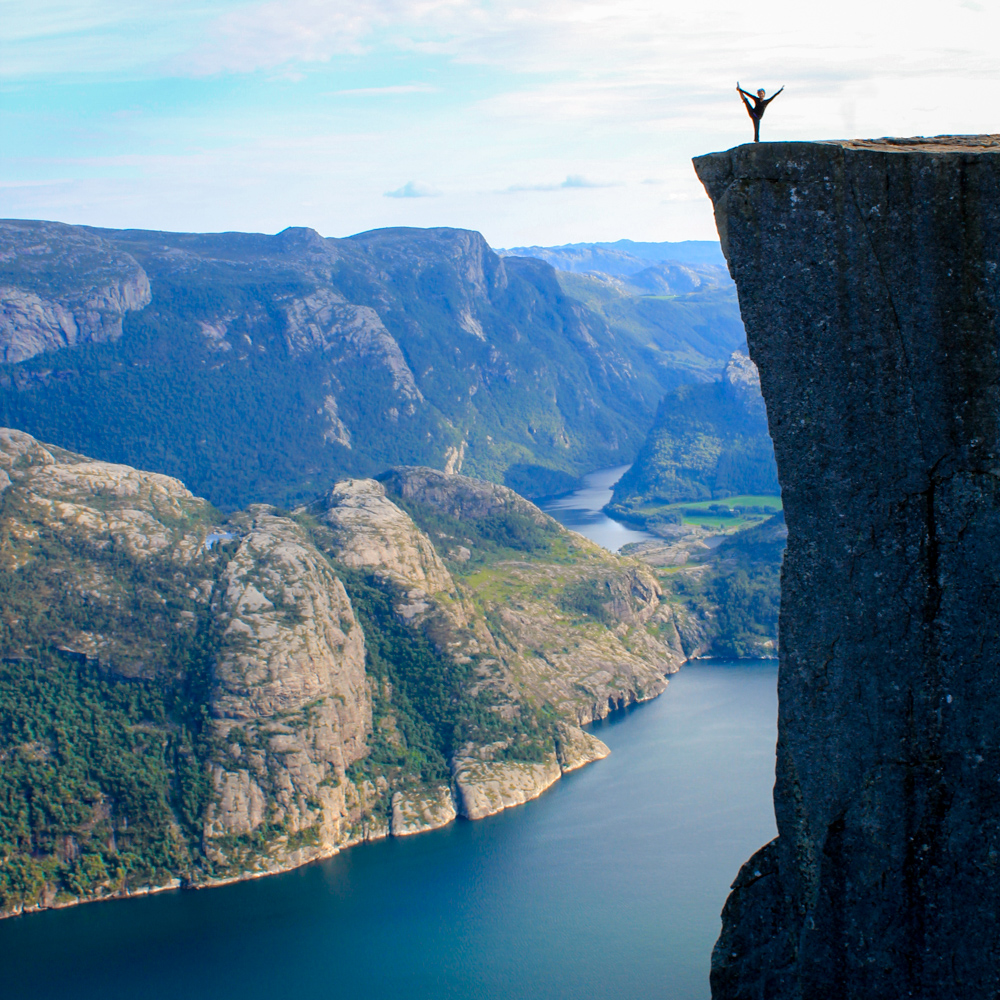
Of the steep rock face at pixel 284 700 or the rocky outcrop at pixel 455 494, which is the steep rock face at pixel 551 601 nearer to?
the rocky outcrop at pixel 455 494

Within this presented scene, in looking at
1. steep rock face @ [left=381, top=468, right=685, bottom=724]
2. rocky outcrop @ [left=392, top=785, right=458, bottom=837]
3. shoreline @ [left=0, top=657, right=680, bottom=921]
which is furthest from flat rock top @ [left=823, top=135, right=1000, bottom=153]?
steep rock face @ [left=381, top=468, right=685, bottom=724]

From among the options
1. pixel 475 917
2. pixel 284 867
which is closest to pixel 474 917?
pixel 475 917

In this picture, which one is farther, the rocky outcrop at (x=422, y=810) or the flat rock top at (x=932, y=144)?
the rocky outcrop at (x=422, y=810)

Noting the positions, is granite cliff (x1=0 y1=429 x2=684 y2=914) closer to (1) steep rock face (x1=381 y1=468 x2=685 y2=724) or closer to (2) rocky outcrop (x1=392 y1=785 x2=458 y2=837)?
(2) rocky outcrop (x1=392 y1=785 x2=458 y2=837)

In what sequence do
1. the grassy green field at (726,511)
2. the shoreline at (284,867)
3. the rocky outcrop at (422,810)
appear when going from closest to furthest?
1. the shoreline at (284,867)
2. the rocky outcrop at (422,810)
3. the grassy green field at (726,511)


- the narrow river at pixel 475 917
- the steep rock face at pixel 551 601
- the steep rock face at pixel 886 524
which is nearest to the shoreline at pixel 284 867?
the narrow river at pixel 475 917

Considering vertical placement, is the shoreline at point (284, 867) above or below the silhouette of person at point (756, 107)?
below

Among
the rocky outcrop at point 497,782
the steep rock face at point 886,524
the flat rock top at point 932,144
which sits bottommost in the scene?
the rocky outcrop at point 497,782
